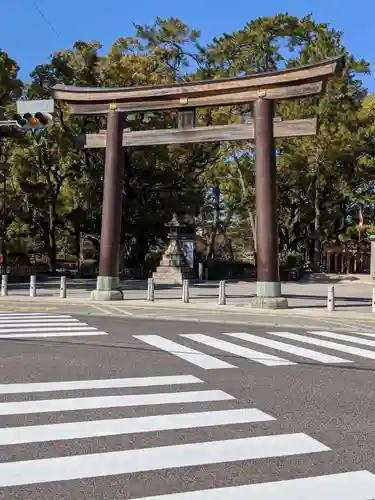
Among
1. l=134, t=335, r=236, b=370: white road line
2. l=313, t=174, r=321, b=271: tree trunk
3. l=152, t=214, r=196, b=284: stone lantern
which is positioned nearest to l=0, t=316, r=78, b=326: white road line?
l=134, t=335, r=236, b=370: white road line

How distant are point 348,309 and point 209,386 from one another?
12.7 metres

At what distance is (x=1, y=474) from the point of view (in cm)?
410

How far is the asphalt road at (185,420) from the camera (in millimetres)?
4004

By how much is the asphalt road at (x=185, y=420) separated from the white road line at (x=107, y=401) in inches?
0.5

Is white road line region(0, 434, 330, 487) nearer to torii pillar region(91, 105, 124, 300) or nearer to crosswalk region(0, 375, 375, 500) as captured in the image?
crosswalk region(0, 375, 375, 500)

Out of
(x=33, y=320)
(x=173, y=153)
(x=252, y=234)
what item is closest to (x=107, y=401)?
(x=33, y=320)

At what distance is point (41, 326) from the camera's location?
1266 cm

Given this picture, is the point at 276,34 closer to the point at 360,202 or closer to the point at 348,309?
the point at 360,202

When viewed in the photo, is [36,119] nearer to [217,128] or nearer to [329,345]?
[217,128]

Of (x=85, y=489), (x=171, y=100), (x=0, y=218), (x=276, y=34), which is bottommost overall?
(x=85, y=489)

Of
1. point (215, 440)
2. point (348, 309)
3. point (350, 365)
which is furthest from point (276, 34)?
point (215, 440)

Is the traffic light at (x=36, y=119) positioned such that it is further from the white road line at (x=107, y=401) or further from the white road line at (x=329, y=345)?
the white road line at (x=107, y=401)

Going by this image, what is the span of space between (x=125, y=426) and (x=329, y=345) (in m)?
6.53

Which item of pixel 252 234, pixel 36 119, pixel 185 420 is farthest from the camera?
pixel 252 234
